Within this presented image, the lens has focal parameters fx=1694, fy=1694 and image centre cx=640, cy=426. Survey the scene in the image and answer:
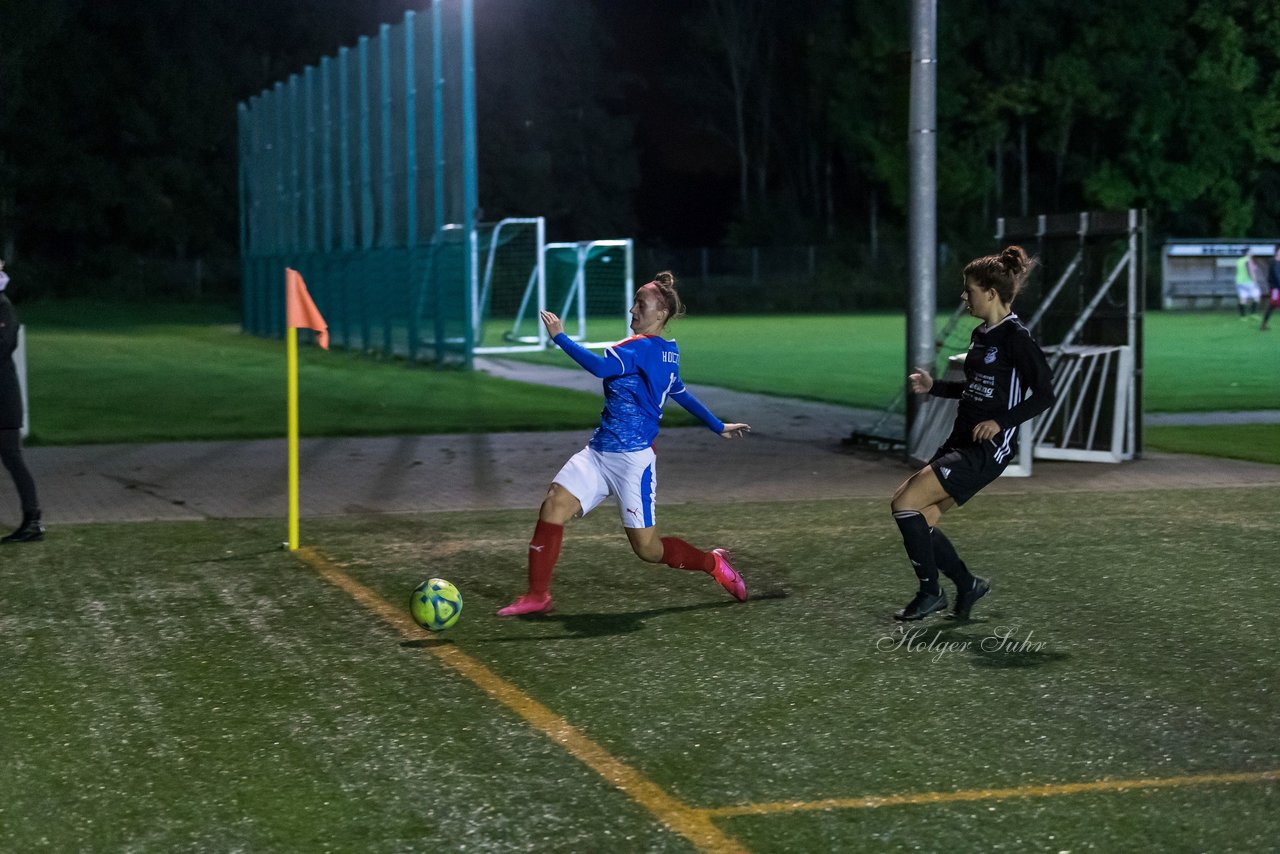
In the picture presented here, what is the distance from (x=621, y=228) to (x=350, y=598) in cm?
6942

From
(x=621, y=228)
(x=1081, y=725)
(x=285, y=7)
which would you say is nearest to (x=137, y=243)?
(x=285, y=7)

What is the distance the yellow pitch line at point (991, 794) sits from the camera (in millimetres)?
5090

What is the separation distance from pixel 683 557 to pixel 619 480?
0.61 metres

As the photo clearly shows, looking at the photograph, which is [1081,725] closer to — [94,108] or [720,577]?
[720,577]

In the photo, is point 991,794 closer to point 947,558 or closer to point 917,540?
point 917,540

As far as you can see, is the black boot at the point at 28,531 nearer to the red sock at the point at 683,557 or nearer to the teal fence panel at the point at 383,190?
the red sock at the point at 683,557

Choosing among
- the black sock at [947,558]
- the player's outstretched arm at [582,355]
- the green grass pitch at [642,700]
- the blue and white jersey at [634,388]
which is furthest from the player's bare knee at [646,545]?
the black sock at [947,558]

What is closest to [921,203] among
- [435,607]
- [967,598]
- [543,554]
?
[967,598]

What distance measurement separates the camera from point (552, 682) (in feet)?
21.9

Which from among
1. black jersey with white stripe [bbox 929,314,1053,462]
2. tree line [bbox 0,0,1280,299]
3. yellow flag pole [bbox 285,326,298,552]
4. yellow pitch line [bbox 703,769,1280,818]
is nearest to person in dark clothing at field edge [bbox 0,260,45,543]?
yellow flag pole [bbox 285,326,298,552]

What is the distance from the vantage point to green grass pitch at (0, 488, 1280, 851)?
5.01 meters

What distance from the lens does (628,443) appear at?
776 centimetres

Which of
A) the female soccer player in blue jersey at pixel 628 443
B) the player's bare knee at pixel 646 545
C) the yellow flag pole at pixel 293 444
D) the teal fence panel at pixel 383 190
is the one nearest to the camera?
the female soccer player in blue jersey at pixel 628 443

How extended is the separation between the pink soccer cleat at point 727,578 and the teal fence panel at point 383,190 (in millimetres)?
19611
